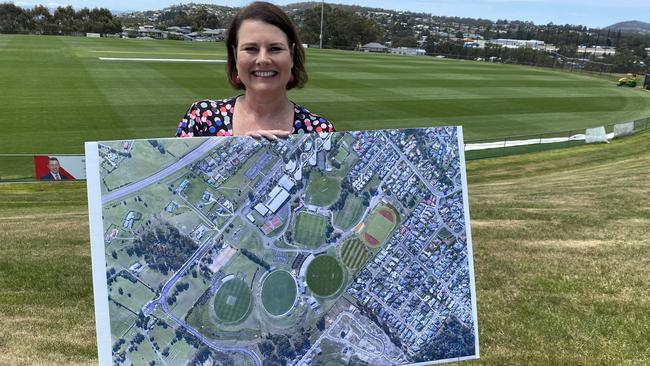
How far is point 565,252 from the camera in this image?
8.12 m

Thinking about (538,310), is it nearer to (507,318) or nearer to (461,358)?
(507,318)

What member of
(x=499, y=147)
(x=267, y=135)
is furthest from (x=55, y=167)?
(x=267, y=135)

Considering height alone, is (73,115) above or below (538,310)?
below

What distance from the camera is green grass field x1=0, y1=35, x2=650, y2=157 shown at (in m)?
30.4

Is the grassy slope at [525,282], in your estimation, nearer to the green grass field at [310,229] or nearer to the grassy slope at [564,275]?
the grassy slope at [564,275]

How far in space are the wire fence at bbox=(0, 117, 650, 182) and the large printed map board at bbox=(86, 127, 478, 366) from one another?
2072cm

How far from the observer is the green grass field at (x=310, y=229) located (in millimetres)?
2896

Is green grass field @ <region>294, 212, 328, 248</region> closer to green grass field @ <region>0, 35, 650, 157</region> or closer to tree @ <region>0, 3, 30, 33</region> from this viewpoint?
green grass field @ <region>0, 35, 650, 157</region>

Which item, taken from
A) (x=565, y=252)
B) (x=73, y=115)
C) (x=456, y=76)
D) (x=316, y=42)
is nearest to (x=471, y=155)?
(x=565, y=252)

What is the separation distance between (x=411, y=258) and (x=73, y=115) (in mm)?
33134

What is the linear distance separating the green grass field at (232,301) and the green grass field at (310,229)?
1.23 ft

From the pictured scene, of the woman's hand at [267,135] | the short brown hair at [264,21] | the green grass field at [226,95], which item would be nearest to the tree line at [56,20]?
the green grass field at [226,95]

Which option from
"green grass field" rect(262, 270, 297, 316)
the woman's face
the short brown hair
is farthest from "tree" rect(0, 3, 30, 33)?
"green grass field" rect(262, 270, 297, 316)

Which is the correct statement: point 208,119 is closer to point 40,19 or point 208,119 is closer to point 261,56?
point 261,56
